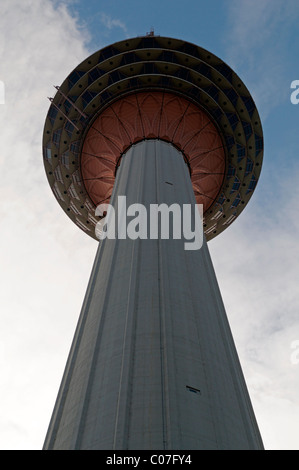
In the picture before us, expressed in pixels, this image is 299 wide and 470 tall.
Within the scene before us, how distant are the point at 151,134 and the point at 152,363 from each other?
1852cm

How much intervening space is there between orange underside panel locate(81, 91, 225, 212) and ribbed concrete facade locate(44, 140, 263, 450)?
461 inches

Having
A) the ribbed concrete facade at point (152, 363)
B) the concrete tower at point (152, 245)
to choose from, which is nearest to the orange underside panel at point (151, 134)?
the concrete tower at point (152, 245)

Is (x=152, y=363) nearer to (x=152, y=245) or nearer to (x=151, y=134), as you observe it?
(x=152, y=245)

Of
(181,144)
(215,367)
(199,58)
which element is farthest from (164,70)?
(215,367)

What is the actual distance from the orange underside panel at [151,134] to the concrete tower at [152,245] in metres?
0.09

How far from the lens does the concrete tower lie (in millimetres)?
11984

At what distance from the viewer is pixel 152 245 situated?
18297 millimetres

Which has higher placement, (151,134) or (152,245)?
(151,134)

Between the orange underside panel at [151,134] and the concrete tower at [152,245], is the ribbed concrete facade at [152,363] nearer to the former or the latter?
the concrete tower at [152,245]

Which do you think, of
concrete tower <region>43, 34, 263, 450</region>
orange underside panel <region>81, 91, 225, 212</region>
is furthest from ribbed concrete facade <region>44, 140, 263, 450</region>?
orange underside panel <region>81, 91, 225, 212</region>

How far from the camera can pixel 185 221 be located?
20.1m

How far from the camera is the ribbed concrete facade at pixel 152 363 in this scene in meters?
11.4

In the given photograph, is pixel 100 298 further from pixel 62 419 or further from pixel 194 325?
pixel 62 419

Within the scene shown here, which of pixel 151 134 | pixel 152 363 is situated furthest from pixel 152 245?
pixel 151 134
